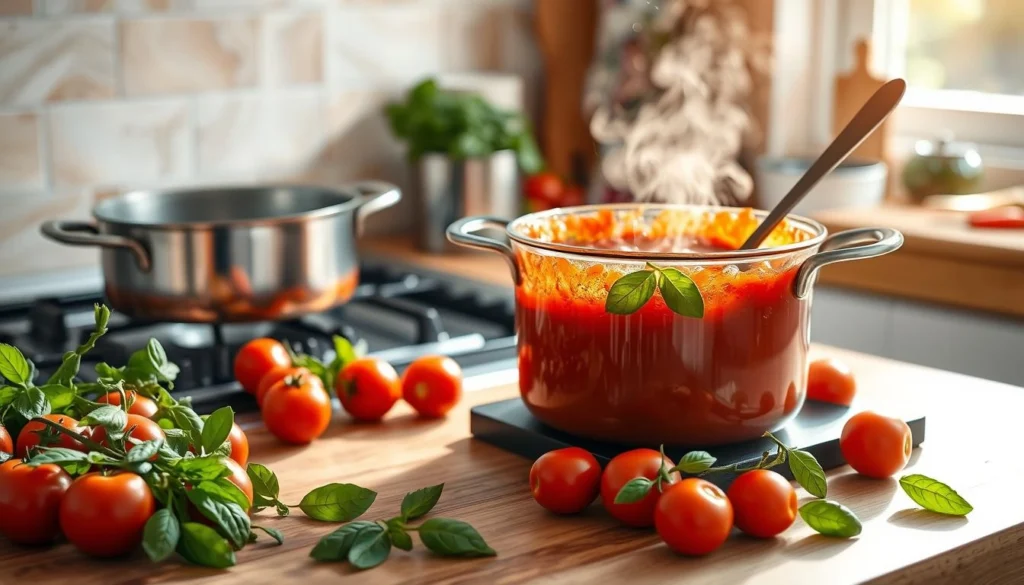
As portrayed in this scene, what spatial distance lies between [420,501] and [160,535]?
0.61 ft

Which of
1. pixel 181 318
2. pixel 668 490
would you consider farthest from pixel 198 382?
pixel 668 490

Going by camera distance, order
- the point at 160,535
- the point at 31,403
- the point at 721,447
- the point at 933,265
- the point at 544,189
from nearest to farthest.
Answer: the point at 160,535
the point at 31,403
the point at 721,447
the point at 933,265
the point at 544,189

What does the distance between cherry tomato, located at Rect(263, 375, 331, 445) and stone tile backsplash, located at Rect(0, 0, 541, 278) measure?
1054mm

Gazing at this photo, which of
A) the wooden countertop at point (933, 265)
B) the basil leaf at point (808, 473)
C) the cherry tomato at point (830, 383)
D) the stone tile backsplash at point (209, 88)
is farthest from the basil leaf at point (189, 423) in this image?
the stone tile backsplash at point (209, 88)

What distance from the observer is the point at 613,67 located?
93.9 inches

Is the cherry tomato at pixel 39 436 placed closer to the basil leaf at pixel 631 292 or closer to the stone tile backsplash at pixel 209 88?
the basil leaf at pixel 631 292

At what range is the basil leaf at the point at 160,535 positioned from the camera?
31.3 inches

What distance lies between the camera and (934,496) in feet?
2.98

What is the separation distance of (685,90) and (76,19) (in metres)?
1.08

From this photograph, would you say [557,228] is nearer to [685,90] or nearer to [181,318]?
[181,318]

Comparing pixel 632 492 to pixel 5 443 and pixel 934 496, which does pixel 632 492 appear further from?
pixel 5 443

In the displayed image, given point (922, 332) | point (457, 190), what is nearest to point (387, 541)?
point (922, 332)

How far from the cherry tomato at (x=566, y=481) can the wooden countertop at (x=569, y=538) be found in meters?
0.01

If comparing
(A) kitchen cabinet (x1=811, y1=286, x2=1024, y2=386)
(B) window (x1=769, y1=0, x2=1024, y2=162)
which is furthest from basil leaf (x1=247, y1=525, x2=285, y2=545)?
(B) window (x1=769, y1=0, x2=1024, y2=162)
